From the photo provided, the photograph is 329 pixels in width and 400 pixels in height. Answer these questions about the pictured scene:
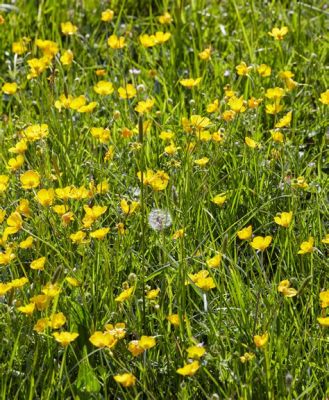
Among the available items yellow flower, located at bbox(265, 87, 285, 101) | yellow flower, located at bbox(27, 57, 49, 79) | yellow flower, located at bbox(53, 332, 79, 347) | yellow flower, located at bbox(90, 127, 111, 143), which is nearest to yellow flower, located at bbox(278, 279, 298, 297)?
yellow flower, located at bbox(53, 332, 79, 347)

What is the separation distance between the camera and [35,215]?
2617 millimetres

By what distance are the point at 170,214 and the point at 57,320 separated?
0.55m

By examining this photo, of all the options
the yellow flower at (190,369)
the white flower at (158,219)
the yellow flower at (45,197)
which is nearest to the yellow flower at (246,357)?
the yellow flower at (190,369)

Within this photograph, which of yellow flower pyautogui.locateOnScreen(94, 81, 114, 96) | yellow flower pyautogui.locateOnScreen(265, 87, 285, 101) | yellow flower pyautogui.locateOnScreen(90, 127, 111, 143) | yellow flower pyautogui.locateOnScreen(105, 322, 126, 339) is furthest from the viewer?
yellow flower pyautogui.locateOnScreen(94, 81, 114, 96)

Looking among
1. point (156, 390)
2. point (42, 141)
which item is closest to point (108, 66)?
point (42, 141)

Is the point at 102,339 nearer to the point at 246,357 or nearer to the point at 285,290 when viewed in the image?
the point at 246,357

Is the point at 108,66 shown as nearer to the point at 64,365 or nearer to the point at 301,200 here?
the point at 301,200

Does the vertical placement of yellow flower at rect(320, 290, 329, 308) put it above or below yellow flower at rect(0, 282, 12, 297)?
→ above

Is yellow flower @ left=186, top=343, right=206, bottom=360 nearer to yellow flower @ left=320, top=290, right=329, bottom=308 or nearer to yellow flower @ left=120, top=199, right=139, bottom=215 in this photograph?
yellow flower @ left=320, top=290, right=329, bottom=308

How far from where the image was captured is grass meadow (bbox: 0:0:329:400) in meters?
2.17

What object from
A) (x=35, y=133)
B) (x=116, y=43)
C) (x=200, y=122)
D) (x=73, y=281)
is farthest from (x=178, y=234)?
(x=116, y=43)

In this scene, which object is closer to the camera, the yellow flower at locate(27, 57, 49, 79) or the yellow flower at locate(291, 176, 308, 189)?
the yellow flower at locate(291, 176, 308, 189)

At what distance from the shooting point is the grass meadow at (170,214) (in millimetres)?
2168

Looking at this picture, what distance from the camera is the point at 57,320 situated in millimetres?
2166
